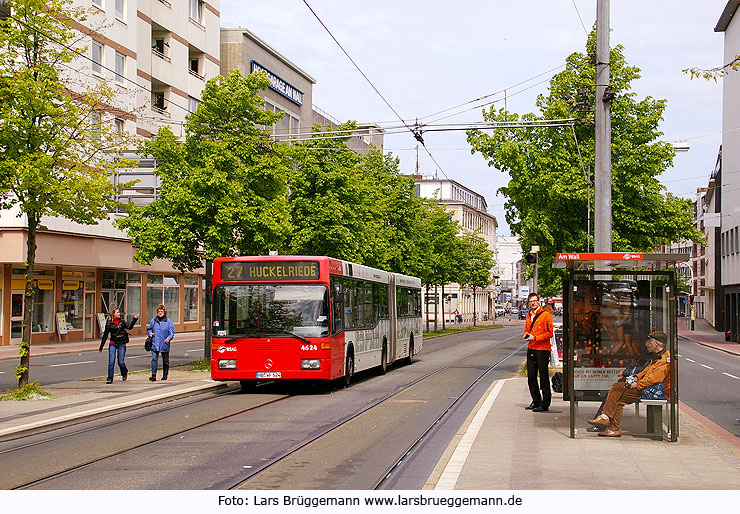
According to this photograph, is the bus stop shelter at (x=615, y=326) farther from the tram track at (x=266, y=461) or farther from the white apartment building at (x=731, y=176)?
the white apartment building at (x=731, y=176)

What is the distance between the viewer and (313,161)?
33.1m

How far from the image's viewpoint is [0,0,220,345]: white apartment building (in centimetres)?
3619

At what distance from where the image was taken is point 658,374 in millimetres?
11148

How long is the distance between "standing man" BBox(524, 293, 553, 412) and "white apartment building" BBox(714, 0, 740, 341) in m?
46.8

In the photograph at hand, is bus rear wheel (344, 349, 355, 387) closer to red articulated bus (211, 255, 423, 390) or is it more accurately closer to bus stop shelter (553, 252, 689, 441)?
red articulated bus (211, 255, 423, 390)

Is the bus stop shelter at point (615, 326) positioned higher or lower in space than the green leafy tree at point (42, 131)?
lower

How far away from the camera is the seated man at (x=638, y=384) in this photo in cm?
1116

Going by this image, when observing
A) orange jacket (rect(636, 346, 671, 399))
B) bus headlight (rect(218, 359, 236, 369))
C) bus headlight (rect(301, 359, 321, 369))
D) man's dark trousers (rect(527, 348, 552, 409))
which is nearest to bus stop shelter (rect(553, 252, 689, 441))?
orange jacket (rect(636, 346, 671, 399))

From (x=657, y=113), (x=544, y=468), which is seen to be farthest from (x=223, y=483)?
(x=657, y=113)

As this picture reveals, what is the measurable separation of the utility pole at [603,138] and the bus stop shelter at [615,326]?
2458 mm

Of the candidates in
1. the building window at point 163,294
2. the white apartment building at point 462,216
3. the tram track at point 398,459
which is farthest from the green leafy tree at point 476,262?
the tram track at point 398,459

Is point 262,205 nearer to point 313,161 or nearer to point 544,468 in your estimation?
point 313,161

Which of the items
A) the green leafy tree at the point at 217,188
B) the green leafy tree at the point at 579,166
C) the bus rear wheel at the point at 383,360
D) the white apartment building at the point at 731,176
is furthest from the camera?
the white apartment building at the point at 731,176

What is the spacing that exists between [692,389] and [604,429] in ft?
37.3
